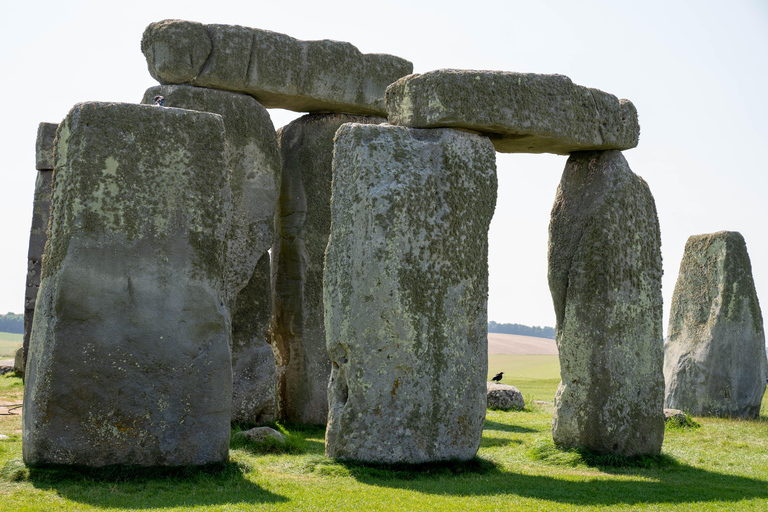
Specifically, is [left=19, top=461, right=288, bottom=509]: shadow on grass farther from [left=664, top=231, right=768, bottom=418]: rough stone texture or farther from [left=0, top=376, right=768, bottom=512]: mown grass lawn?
[left=664, top=231, right=768, bottom=418]: rough stone texture

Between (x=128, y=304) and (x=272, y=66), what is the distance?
19.3 feet

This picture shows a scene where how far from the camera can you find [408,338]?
841cm

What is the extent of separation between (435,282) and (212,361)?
2.25 metres

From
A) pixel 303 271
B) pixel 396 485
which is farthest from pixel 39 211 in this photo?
pixel 396 485

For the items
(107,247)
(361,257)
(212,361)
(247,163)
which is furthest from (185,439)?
(247,163)

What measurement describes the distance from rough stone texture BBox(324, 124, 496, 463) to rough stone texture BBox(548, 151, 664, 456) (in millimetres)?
1494

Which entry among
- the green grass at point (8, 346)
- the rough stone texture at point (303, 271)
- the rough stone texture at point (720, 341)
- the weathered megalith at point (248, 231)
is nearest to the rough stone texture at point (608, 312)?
the rough stone texture at point (303, 271)

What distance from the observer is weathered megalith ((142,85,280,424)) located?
39.8 feet

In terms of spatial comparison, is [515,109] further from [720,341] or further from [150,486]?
[720,341]

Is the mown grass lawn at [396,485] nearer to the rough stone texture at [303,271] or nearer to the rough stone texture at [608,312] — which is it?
the rough stone texture at [608,312]

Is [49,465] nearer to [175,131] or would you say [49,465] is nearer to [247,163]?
[175,131]

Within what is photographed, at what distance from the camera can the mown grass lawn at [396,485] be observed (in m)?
6.93

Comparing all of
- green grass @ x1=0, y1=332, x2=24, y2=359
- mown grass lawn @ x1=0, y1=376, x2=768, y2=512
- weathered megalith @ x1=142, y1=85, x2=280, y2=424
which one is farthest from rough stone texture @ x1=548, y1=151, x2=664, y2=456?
green grass @ x1=0, y1=332, x2=24, y2=359

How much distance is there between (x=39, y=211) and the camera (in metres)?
16.8
